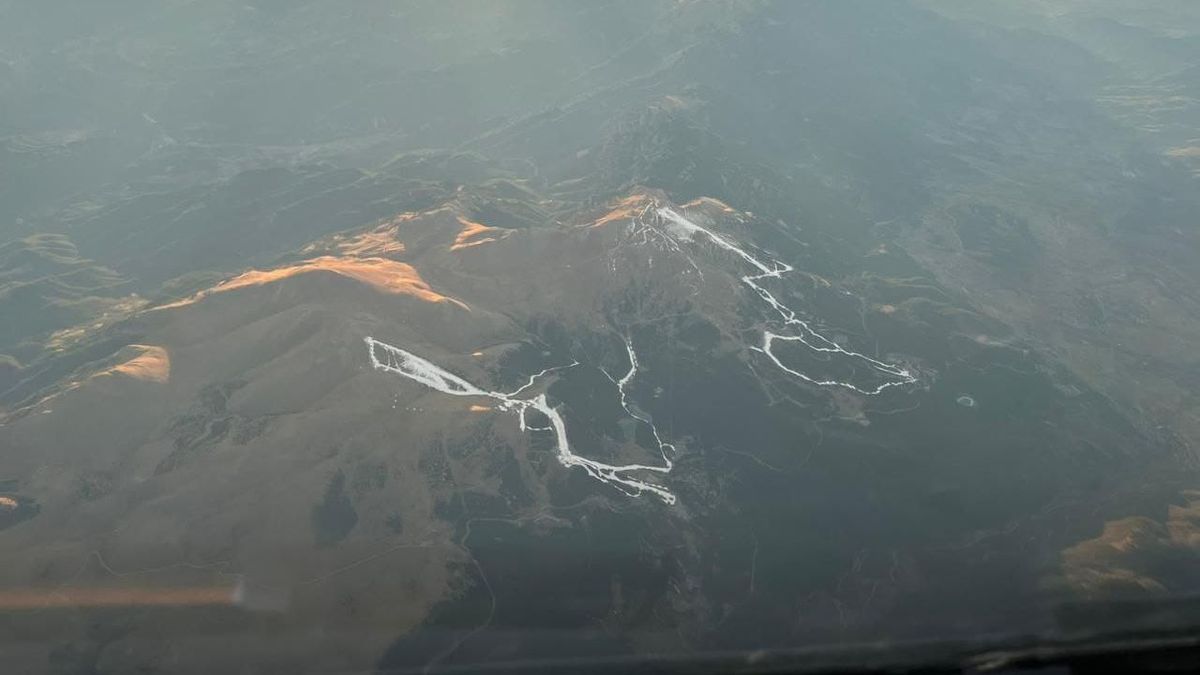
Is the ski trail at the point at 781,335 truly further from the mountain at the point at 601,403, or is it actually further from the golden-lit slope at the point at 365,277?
the golden-lit slope at the point at 365,277

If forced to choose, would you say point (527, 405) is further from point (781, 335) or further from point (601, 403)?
point (781, 335)

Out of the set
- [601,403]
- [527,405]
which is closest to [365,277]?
[527,405]

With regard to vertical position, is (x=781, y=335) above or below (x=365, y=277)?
below

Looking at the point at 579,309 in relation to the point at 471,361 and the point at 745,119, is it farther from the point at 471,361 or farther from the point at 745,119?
the point at 745,119

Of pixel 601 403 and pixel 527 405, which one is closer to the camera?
pixel 527 405

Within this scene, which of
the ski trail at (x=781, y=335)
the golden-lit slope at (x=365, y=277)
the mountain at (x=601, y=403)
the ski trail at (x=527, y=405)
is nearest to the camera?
the mountain at (x=601, y=403)

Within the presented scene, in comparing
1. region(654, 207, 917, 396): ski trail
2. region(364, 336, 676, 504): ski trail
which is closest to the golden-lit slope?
region(364, 336, 676, 504): ski trail

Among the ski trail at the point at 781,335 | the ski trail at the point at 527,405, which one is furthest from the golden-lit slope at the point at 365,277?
the ski trail at the point at 781,335
